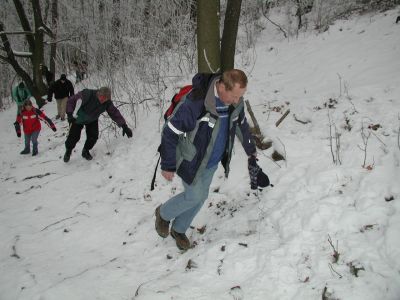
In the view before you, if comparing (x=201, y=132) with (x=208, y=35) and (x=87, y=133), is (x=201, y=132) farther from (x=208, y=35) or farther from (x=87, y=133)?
(x=87, y=133)

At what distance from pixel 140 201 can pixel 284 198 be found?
7.53 ft

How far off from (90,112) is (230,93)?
4.44 m

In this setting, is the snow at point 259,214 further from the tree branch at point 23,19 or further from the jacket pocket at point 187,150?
the tree branch at point 23,19

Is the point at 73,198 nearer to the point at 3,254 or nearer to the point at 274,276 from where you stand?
the point at 3,254

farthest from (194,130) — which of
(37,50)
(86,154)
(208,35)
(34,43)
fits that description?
(34,43)

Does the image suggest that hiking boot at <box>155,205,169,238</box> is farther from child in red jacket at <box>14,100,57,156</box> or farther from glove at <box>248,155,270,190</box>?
child in red jacket at <box>14,100,57,156</box>

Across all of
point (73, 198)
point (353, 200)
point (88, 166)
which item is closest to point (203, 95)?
point (353, 200)

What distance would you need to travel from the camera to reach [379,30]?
24.3 feet

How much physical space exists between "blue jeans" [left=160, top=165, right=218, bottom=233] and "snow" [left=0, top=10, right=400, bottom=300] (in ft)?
1.22

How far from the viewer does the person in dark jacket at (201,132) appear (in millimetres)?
2998

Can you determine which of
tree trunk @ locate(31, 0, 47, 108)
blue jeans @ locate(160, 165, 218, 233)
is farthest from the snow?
tree trunk @ locate(31, 0, 47, 108)

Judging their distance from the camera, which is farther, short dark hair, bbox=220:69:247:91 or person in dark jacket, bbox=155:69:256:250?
person in dark jacket, bbox=155:69:256:250

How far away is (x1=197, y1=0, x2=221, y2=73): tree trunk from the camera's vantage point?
17.4ft

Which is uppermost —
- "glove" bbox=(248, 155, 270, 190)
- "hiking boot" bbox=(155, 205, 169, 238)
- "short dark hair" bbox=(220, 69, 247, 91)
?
"short dark hair" bbox=(220, 69, 247, 91)
